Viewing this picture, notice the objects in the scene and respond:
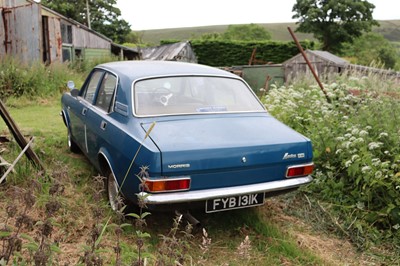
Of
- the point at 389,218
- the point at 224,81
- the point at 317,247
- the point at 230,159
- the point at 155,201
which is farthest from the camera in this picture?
the point at 224,81

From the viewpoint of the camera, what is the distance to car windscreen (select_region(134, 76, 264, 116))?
3848 millimetres

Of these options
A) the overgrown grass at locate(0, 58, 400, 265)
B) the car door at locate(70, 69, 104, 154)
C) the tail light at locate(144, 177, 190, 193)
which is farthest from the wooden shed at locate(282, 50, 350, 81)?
the tail light at locate(144, 177, 190, 193)

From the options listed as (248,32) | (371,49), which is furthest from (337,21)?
(248,32)

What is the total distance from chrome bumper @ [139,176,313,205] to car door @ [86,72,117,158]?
0.99 metres

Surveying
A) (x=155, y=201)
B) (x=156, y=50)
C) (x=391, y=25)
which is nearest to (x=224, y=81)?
(x=155, y=201)

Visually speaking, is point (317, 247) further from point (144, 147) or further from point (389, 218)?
point (144, 147)

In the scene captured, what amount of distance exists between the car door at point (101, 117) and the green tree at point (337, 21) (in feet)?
151

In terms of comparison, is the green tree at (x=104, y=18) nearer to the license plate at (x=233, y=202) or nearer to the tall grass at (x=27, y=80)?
the tall grass at (x=27, y=80)

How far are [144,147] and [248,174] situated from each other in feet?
2.98

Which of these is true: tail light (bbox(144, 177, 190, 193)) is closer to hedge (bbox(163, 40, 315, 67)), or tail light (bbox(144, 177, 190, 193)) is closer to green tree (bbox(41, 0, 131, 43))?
hedge (bbox(163, 40, 315, 67))

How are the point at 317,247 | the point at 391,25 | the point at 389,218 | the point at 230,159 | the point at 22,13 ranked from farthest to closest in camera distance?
the point at 391,25
the point at 22,13
the point at 389,218
the point at 317,247
the point at 230,159

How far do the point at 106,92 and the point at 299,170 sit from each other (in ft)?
7.54

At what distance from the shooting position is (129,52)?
Result: 96.3 feet

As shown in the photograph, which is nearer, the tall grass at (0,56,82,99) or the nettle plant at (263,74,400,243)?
the nettle plant at (263,74,400,243)
